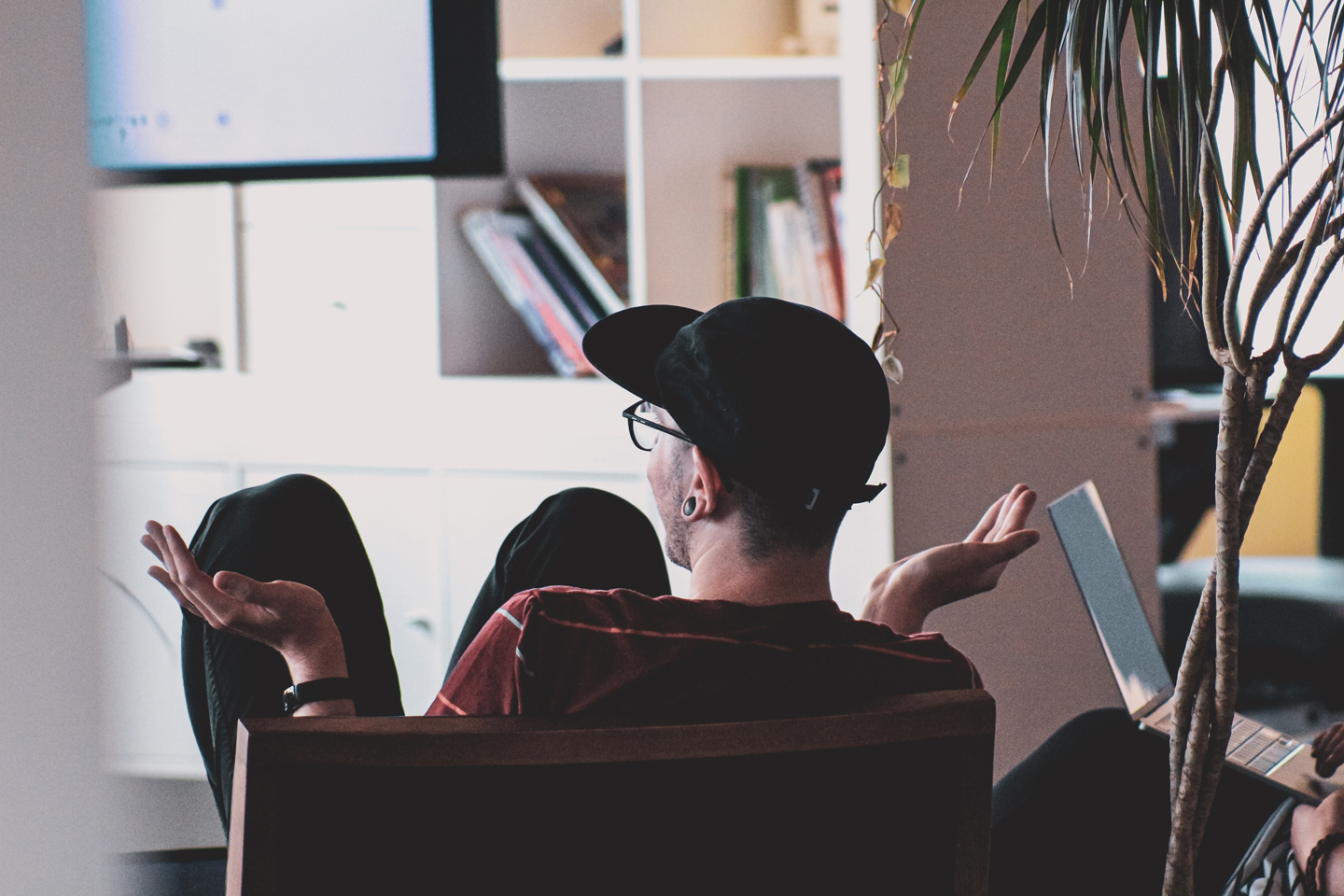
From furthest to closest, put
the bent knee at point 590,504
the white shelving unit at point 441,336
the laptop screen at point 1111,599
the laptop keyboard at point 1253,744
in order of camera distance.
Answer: the white shelving unit at point 441,336 → the bent knee at point 590,504 → the laptop screen at point 1111,599 → the laptop keyboard at point 1253,744

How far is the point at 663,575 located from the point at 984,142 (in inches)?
35.6

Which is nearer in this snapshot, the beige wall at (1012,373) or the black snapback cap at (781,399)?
the black snapback cap at (781,399)

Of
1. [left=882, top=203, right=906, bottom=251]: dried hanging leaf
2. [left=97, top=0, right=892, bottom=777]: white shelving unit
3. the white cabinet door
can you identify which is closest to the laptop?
[left=882, top=203, right=906, bottom=251]: dried hanging leaf

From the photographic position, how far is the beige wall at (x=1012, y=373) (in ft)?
6.05

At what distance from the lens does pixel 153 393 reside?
8.21 ft

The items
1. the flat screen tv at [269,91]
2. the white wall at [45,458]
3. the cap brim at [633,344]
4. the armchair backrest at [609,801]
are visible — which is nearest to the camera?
the white wall at [45,458]

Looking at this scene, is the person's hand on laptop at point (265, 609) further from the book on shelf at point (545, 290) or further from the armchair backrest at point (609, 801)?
the book on shelf at point (545, 290)

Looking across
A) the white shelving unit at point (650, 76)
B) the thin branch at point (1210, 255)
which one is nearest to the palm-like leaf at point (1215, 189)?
the thin branch at point (1210, 255)

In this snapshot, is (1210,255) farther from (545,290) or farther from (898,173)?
(545,290)

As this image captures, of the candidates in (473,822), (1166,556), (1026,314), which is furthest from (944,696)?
(1166,556)

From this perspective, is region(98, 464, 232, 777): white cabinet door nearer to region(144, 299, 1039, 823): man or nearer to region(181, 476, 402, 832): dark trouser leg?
region(181, 476, 402, 832): dark trouser leg

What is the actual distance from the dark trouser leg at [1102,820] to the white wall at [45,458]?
101 cm

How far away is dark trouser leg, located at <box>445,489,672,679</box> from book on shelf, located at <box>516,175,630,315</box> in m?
0.96

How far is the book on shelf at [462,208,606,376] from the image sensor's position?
240cm
